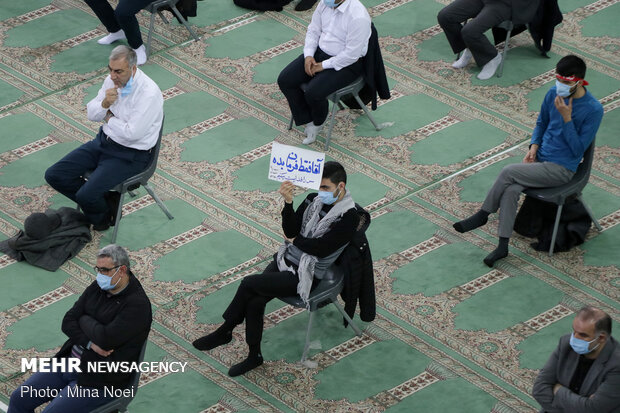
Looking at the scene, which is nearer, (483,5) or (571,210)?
(571,210)

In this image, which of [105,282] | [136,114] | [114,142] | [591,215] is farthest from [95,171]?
[591,215]

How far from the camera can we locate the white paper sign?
7.38 metres

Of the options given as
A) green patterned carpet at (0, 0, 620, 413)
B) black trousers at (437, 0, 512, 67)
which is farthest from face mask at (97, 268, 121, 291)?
black trousers at (437, 0, 512, 67)

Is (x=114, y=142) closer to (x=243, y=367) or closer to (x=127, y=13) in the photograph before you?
(x=243, y=367)

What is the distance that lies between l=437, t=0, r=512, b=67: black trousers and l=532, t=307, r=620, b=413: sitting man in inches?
182

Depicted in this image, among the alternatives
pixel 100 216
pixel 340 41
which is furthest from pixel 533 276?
pixel 100 216

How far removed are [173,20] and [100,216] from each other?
3.40 meters

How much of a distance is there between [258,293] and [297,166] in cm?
83

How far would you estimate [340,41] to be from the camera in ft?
32.2

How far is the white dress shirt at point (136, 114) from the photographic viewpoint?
8.62 meters

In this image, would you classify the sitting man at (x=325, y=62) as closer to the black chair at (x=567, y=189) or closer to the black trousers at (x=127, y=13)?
the black trousers at (x=127, y=13)

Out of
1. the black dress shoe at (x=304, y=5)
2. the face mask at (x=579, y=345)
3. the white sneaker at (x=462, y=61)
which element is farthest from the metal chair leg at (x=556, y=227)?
the black dress shoe at (x=304, y=5)

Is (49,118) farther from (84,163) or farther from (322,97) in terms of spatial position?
(322,97)

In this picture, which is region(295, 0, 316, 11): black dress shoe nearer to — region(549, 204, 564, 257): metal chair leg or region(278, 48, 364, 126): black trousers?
region(278, 48, 364, 126): black trousers
